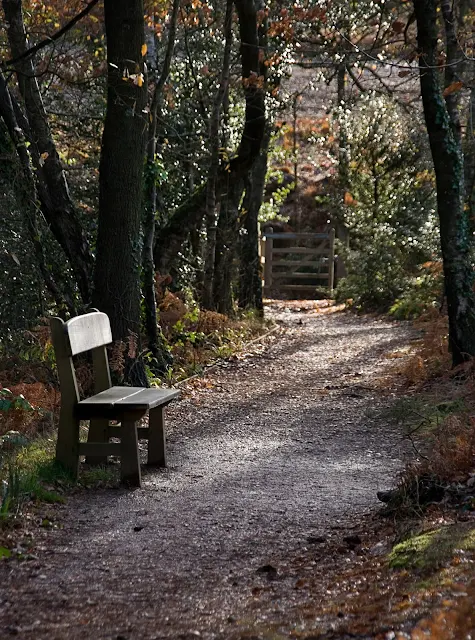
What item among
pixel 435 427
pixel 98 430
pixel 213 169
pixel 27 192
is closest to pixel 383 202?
pixel 213 169

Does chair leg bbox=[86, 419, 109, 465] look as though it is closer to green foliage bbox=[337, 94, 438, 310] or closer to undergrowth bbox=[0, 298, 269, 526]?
undergrowth bbox=[0, 298, 269, 526]

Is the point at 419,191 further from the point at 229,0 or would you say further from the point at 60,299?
the point at 60,299

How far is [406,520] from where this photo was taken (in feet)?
17.5

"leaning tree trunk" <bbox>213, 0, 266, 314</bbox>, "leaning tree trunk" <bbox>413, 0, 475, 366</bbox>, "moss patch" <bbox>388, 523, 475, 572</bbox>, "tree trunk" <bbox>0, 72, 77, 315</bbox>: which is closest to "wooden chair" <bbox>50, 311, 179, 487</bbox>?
"moss patch" <bbox>388, 523, 475, 572</bbox>

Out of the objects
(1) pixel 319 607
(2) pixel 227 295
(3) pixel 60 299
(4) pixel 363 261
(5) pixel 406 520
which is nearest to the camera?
(1) pixel 319 607

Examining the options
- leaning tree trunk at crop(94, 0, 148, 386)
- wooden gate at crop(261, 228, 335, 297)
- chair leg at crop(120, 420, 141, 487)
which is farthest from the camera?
wooden gate at crop(261, 228, 335, 297)

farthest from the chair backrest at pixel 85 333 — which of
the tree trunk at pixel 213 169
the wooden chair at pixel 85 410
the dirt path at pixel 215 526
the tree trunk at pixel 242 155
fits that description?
the tree trunk at pixel 213 169

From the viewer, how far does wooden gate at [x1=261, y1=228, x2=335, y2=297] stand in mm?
30234

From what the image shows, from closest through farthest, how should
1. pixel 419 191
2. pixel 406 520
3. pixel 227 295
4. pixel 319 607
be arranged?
pixel 319 607, pixel 406 520, pixel 227 295, pixel 419 191

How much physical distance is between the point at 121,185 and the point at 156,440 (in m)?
3.35

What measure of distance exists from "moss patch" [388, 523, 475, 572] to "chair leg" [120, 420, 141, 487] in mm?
2560

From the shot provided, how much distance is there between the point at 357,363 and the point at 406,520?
9.07 m

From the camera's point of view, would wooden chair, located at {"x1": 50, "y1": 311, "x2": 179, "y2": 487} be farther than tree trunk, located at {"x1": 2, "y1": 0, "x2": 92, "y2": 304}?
No

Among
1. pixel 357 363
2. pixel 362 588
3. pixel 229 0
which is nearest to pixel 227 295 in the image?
pixel 357 363
